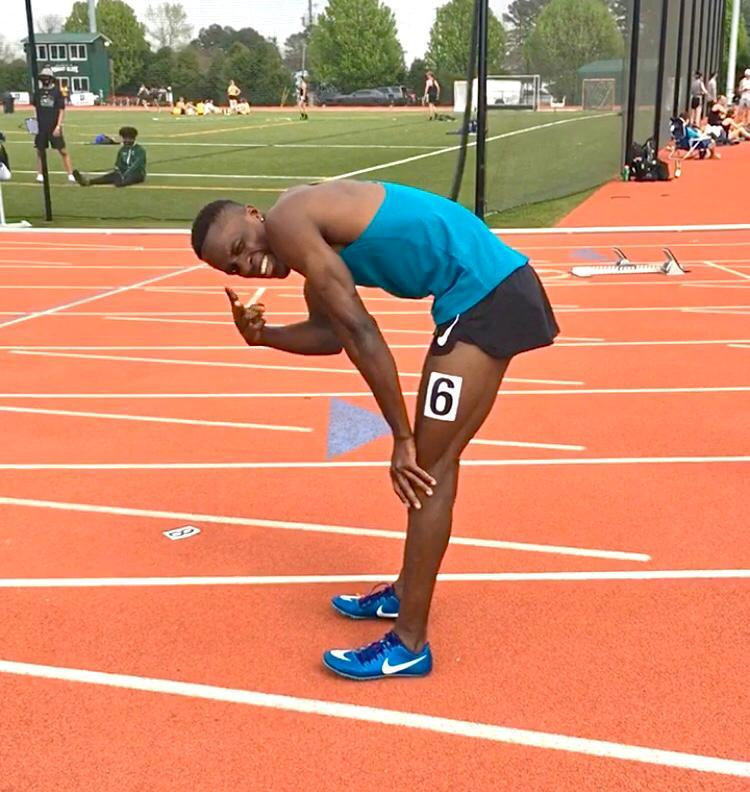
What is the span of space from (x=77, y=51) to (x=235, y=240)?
27178 millimetres

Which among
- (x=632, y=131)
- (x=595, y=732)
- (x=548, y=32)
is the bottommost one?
(x=595, y=732)

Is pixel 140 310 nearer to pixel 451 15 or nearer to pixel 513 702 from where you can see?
pixel 513 702

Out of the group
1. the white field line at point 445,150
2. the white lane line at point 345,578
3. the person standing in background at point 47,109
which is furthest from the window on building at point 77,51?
the white lane line at point 345,578

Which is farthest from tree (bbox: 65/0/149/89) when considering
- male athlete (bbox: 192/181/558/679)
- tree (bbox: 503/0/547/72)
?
male athlete (bbox: 192/181/558/679)

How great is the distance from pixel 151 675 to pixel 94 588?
734 millimetres

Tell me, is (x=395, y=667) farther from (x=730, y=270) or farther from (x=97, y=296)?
(x=730, y=270)

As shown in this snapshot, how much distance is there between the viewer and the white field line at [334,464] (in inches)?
203

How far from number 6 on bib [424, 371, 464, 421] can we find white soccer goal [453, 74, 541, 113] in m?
11.0

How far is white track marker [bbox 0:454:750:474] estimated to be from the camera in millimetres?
5160

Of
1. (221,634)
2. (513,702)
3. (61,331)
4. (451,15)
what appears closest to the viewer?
(513,702)

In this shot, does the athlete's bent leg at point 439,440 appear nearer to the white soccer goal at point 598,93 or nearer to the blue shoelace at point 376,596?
the blue shoelace at point 376,596

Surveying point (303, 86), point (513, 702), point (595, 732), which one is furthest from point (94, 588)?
point (303, 86)

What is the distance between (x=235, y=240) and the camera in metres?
2.91

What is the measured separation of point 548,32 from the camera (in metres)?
17.6
